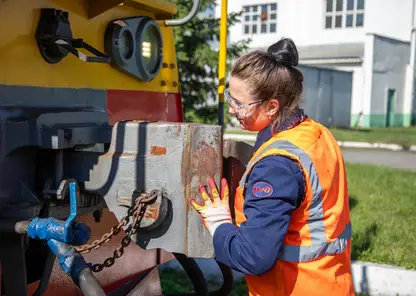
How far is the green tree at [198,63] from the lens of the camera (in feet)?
27.9

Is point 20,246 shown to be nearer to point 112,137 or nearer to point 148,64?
point 112,137

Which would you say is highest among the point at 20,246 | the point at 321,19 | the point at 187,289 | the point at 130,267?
the point at 321,19

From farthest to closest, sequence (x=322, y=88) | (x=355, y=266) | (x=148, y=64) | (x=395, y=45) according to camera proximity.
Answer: (x=395, y=45) < (x=322, y=88) < (x=355, y=266) < (x=148, y=64)

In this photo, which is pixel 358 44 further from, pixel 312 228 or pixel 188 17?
pixel 312 228

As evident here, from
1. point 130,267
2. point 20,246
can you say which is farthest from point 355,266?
point 20,246

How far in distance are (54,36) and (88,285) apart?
3.01 ft

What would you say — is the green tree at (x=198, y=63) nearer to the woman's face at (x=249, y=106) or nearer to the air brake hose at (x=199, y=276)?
the air brake hose at (x=199, y=276)

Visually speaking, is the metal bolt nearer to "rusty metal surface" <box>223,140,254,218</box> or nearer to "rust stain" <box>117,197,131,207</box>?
"rust stain" <box>117,197,131,207</box>

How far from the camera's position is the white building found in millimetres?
26594

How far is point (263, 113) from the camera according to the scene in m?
2.06

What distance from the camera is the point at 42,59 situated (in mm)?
2232

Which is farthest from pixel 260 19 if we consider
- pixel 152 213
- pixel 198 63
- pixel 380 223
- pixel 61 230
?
pixel 61 230

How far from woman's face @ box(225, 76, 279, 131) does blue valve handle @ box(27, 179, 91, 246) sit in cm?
63

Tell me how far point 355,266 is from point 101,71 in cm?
297
